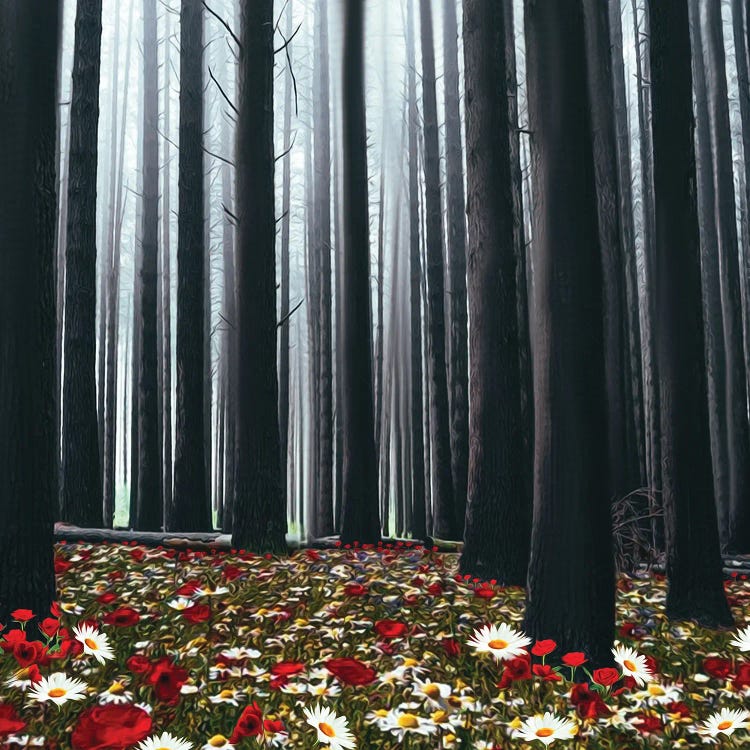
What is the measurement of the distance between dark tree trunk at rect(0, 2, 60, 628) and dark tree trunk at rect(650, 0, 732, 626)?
4157 millimetres

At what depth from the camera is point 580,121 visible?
4633 mm

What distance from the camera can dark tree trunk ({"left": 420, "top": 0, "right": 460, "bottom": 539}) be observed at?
37.6 ft

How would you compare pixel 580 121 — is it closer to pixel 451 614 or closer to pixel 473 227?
pixel 473 227

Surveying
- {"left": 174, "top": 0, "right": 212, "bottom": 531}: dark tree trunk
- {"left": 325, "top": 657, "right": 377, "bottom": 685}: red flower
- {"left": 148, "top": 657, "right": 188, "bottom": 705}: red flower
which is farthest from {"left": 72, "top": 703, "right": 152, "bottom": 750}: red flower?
{"left": 174, "top": 0, "right": 212, "bottom": 531}: dark tree trunk

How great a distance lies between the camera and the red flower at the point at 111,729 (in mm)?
2340

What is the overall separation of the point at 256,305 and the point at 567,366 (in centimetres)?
380

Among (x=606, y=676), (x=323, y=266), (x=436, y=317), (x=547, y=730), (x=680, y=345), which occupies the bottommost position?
(x=547, y=730)

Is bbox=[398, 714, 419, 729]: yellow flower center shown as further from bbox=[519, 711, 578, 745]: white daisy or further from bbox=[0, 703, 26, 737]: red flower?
bbox=[0, 703, 26, 737]: red flower

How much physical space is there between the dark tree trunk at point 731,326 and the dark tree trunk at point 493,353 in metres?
6.39

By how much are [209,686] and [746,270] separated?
48.6 feet

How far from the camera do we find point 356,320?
924 cm

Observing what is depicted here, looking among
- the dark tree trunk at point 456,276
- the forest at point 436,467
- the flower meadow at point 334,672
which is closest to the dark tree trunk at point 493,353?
the forest at point 436,467

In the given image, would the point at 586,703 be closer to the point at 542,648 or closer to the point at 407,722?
the point at 542,648

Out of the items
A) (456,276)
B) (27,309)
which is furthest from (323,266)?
(27,309)
